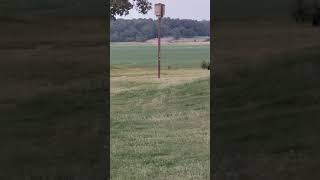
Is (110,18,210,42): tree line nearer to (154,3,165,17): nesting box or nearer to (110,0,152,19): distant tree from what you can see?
(110,0,152,19): distant tree

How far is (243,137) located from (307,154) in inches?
25.7

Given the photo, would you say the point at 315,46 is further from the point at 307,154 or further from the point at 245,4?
the point at 307,154

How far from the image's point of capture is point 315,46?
6.64 metres

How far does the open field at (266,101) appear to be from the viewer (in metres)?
3.76

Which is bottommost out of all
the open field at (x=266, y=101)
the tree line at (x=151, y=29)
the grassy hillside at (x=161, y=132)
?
the grassy hillside at (x=161, y=132)

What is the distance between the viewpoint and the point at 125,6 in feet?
38.6

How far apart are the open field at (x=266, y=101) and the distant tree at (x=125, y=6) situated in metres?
4.24
